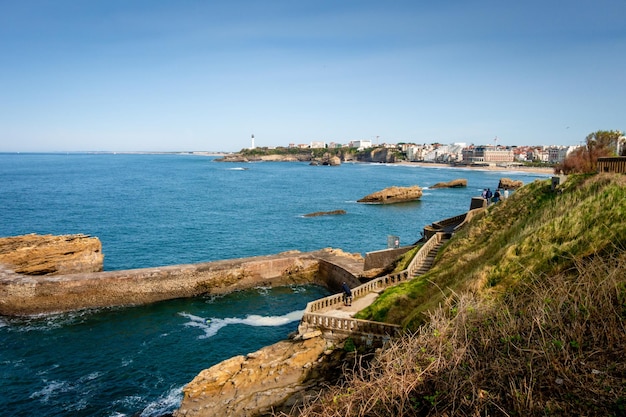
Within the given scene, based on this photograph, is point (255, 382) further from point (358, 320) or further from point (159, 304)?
point (159, 304)

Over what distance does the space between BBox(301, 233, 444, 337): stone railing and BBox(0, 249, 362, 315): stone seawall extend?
848 cm

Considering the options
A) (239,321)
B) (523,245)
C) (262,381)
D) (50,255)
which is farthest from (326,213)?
(523,245)

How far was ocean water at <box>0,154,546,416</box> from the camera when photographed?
68.0ft

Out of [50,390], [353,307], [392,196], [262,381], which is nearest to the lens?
[262,381]

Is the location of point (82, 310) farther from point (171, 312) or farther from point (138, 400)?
point (138, 400)

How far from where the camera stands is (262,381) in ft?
57.3

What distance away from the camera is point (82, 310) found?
30531mm

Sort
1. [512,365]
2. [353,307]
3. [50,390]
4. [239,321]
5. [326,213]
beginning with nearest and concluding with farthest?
[512,365] < [50,390] < [353,307] < [239,321] < [326,213]

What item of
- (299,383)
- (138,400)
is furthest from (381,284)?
(138,400)

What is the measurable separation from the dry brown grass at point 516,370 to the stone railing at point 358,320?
735 centimetres

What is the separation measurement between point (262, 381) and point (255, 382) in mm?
311

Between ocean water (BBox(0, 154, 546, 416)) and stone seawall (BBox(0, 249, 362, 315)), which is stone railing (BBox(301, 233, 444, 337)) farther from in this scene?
stone seawall (BBox(0, 249, 362, 315))

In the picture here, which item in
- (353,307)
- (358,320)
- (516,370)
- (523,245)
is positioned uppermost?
(523,245)

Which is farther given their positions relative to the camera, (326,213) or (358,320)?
Result: (326,213)
